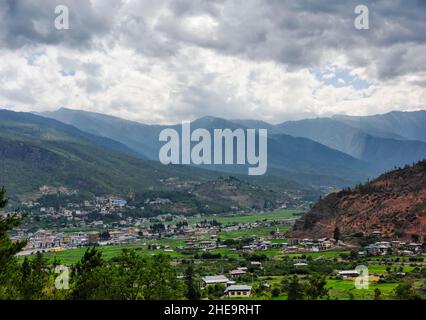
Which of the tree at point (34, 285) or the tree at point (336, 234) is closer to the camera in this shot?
the tree at point (34, 285)

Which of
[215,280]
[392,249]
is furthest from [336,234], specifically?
[215,280]

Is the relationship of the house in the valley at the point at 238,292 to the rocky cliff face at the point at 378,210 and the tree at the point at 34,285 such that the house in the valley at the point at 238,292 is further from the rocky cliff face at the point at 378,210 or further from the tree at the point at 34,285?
the rocky cliff face at the point at 378,210

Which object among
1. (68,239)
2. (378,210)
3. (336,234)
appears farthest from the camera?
(68,239)

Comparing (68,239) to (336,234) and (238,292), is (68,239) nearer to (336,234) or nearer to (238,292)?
(336,234)

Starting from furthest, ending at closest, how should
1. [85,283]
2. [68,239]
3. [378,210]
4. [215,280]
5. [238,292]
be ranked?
[68,239] < [378,210] < [215,280] < [238,292] < [85,283]

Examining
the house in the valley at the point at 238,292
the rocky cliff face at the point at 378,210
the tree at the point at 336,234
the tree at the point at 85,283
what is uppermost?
the rocky cliff face at the point at 378,210

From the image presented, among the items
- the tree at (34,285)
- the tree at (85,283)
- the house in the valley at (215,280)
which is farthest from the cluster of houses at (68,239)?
the tree at (34,285)

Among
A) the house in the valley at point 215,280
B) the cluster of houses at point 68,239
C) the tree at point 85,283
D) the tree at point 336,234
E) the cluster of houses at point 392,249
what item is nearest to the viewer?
the tree at point 85,283

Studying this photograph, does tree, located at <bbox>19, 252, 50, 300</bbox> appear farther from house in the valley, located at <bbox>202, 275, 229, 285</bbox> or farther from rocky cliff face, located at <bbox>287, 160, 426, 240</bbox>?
rocky cliff face, located at <bbox>287, 160, 426, 240</bbox>
